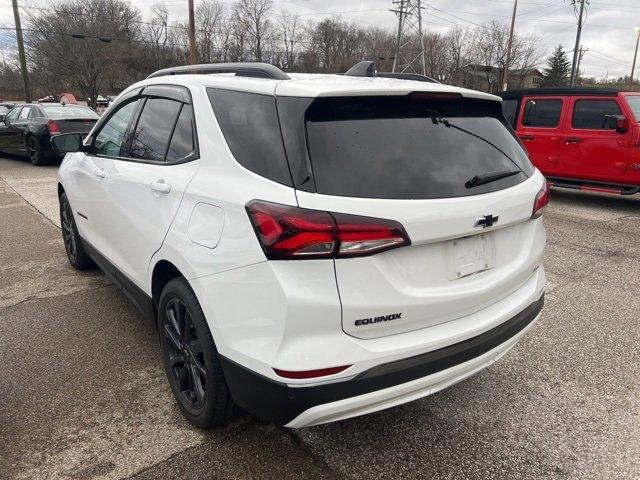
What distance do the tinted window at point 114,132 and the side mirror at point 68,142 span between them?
36 cm

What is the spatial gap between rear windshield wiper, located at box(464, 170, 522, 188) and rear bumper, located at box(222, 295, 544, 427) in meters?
0.67

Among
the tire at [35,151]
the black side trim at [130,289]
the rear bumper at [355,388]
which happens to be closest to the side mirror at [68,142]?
the black side trim at [130,289]

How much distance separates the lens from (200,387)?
2.45 meters

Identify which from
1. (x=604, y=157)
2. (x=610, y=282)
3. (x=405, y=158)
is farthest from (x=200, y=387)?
(x=604, y=157)

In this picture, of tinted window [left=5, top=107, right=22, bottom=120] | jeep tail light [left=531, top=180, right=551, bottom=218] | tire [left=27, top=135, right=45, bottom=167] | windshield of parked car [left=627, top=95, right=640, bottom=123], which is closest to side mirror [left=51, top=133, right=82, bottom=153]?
jeep tail light [left=531, top=180, right=551, bottom=218]

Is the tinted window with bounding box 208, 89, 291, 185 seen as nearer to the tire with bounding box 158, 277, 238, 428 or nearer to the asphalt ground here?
the tire with bounding box 158, 277, 238, 428

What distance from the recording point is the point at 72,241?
477 cm

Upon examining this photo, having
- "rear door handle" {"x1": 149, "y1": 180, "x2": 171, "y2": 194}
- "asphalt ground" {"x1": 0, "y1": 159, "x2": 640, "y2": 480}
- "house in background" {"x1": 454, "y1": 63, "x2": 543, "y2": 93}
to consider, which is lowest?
"asphalt ground" {"x1": 0, "y1": 159, "x2": 640, "y2": 480}

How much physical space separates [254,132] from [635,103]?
8.11 metres

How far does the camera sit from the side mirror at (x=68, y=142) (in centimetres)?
414

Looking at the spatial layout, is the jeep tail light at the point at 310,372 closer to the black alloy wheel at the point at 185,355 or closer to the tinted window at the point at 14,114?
the black alloy wheel at the point at 185,355

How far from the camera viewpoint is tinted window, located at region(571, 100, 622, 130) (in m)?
7.91

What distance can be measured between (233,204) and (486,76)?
6920cm

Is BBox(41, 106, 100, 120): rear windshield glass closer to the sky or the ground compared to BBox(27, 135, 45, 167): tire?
closer to the sky
